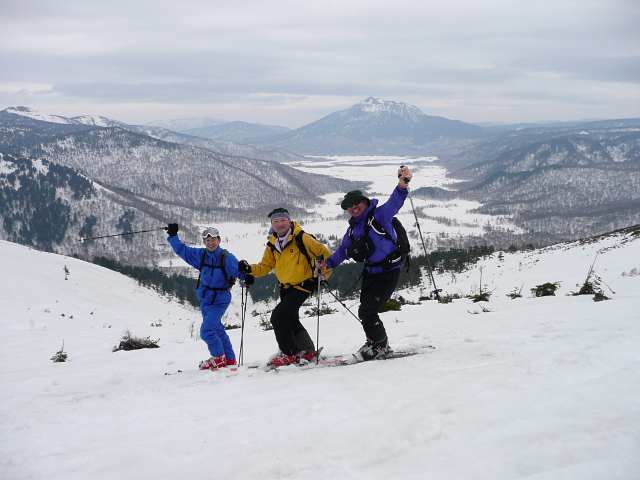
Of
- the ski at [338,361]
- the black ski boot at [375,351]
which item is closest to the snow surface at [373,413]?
the ski at [338,361]

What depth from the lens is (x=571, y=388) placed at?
3713 millimetres

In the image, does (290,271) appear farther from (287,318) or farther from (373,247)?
(373,247)

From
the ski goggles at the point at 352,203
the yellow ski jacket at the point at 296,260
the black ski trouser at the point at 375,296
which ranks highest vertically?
the ski goggles at the point at 352,203

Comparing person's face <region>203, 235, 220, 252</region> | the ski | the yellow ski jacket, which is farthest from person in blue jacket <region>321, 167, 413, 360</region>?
person's face <region>203, 235, 220, 252</region>

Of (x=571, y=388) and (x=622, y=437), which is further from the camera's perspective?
(x=571, y=388)

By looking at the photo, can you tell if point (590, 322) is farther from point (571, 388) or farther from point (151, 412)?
point (151, 412)

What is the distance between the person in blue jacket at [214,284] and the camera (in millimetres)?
6531

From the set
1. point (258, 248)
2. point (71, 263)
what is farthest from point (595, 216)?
point (71, 263)

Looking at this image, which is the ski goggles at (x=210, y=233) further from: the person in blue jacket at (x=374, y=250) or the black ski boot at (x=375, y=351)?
the black ski boot at (x=375, y=351)

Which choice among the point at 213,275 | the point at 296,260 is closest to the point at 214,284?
the point at 213,275

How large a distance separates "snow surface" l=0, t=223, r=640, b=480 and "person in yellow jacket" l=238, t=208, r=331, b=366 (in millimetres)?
603

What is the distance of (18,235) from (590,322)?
7995 inches

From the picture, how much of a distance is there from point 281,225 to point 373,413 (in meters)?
3.27

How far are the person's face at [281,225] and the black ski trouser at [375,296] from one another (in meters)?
1.48
